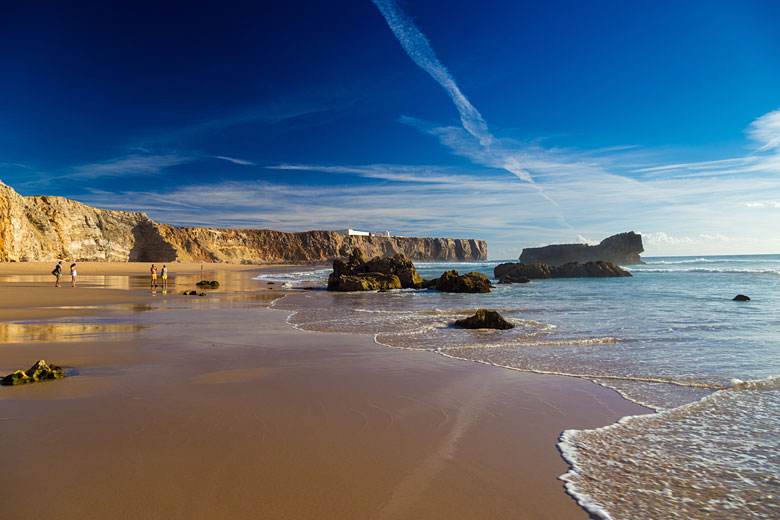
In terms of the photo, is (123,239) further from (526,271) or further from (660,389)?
(660,389)

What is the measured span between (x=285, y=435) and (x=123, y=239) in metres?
84.4

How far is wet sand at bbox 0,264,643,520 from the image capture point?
250 cm

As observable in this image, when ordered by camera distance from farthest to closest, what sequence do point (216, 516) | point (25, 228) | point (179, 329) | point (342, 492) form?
point (25, 228)
point (179, 329)
point (342, 492)
point (216, 516)

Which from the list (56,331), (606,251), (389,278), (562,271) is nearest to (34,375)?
(56,331)

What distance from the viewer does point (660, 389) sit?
17.3 feet

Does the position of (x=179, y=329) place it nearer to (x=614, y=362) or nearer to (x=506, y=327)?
(x=506, y=327)

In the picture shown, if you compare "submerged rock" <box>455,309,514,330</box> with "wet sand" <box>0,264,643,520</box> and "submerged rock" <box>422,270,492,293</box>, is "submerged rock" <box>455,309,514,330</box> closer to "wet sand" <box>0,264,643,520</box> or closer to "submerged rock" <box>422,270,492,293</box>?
"wet sand" <box>0,264,643,520</box>

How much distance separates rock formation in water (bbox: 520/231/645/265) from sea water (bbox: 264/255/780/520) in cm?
7055

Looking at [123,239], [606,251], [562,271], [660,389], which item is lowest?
[660,389]

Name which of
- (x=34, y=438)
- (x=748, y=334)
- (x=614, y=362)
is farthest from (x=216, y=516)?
(x=748, y=334)

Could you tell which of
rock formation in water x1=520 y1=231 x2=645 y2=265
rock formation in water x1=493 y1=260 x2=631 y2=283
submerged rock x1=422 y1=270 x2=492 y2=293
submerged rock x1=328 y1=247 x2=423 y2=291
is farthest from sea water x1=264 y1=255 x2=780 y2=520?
rock formation in water x1=520 y1=231 x2=645 y2=265

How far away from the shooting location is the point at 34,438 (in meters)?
3.31

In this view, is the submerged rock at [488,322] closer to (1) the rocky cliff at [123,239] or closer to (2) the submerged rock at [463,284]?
(2) the submerged rock at [463,284]

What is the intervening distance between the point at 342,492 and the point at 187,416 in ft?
6.77
